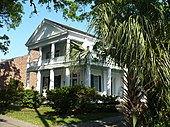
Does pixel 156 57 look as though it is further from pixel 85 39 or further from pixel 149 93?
pixel 85 39

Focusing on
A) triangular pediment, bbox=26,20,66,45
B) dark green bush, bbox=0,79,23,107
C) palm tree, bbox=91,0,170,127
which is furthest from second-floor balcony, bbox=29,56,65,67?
palm tree, bbox=91,0,170,127

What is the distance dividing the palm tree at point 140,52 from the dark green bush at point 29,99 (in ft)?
43.6

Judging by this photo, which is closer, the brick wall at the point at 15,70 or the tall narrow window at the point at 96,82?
the tall narrow window at the point at 96,82

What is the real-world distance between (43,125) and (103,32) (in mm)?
7549

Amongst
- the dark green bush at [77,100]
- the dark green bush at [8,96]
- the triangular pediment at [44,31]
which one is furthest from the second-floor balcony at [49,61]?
the dark green bush at [77,100]

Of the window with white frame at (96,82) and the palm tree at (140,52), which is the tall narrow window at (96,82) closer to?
the window with white frame at (96,82)

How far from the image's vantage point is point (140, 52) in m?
6.46

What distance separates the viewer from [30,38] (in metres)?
31.3

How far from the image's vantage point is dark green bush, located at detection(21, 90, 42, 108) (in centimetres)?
1966

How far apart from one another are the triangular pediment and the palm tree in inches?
732

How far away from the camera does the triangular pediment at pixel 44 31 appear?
27.0 m

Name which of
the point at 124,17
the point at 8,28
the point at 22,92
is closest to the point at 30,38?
the point at 8,28

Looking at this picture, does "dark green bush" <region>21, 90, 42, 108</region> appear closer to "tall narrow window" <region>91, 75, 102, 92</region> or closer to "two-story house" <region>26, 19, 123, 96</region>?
"two-story house" <region>26, 19, 123, 96</region>

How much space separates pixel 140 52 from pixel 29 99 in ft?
49.4
